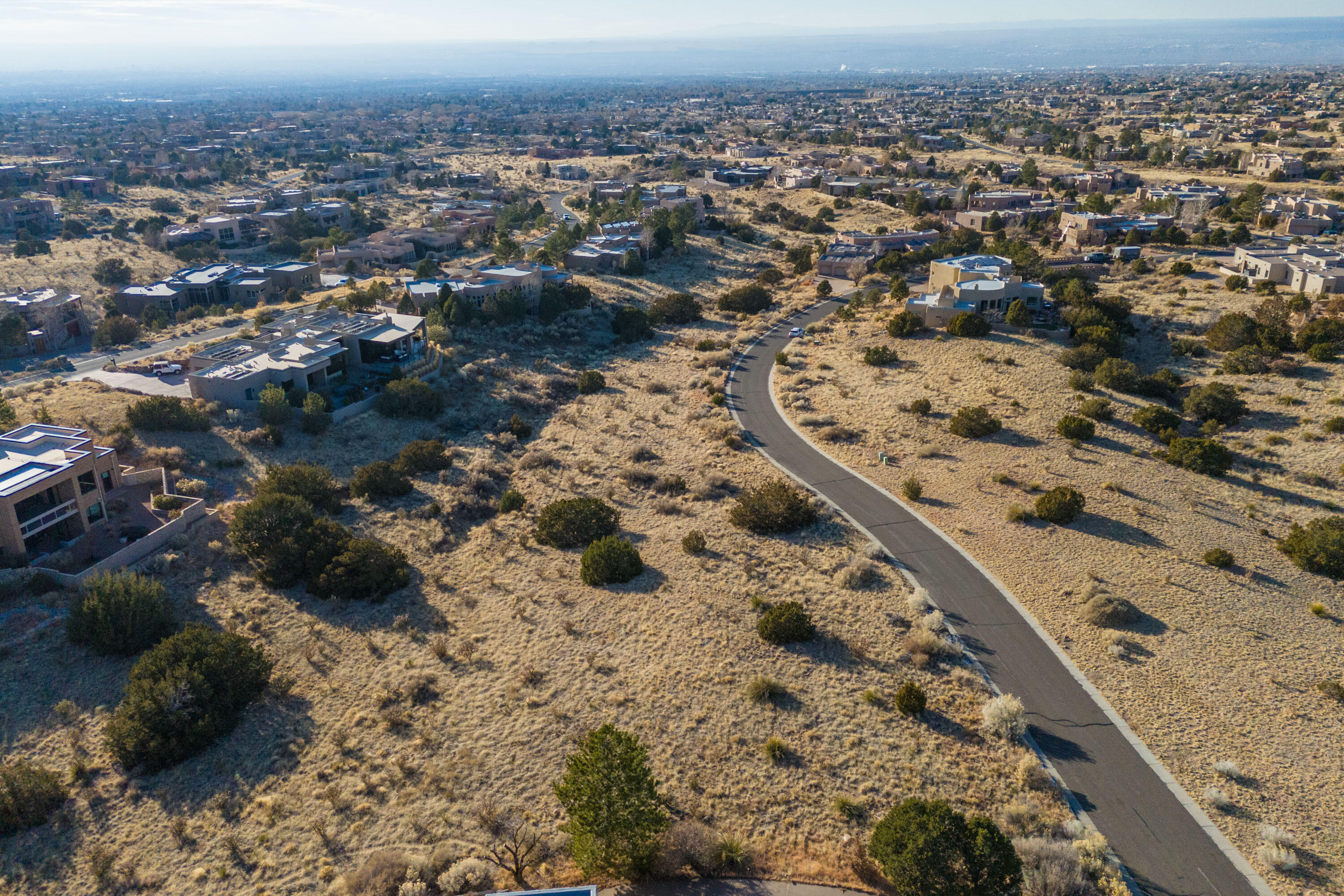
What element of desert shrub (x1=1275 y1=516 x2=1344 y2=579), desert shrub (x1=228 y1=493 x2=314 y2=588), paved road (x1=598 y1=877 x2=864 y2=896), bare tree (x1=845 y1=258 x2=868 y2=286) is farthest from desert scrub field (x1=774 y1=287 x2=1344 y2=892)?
desert shrub (x1=228 y1=493 x2=314 y2=588)

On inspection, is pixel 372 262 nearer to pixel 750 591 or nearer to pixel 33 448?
pixel 33 448

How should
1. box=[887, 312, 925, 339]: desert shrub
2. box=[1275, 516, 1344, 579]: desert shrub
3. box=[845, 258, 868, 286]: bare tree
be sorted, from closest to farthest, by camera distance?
box=[1275, 516, 1344, 579]: desert shrub
box=[887, 312, 925, 339]: desert shrub
box=[845, 258, 868, 286]: bare tree

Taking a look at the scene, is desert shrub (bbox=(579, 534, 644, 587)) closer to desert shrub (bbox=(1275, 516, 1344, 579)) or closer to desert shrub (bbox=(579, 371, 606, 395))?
desert shrub (bbox=(579, 371, 606, 395))

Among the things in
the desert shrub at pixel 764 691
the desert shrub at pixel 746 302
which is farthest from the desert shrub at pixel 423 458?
the desert shrub at pixel 746 302

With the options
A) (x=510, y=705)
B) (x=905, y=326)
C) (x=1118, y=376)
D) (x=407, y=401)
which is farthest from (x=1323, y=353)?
(x=407, y=401)

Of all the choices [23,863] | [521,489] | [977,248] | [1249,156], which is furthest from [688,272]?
[1249,156]

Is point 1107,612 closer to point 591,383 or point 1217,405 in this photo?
point 1217,405
